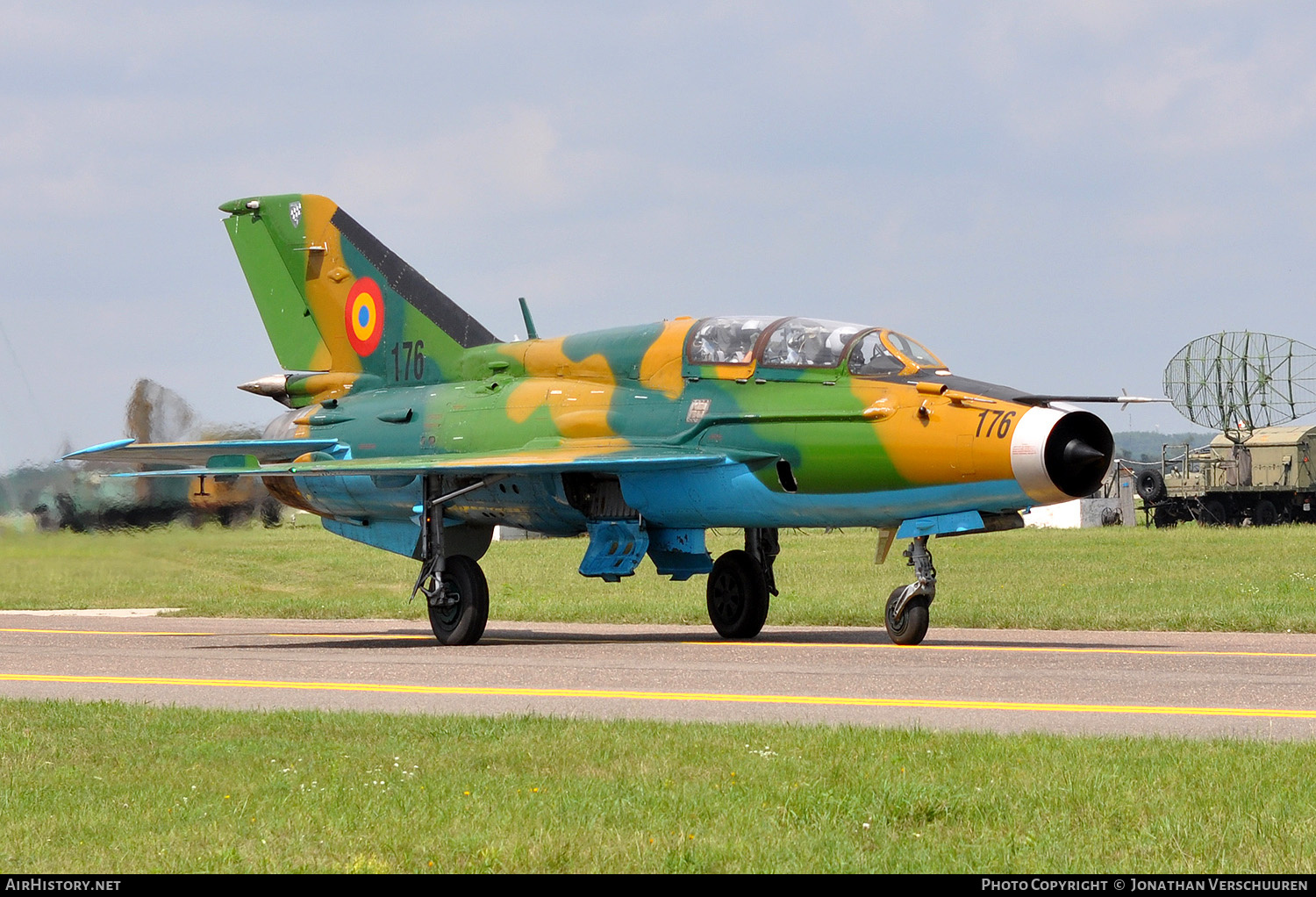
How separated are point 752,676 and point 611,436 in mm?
5288

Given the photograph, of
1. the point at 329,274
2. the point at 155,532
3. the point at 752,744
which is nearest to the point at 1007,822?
the point at 752,744

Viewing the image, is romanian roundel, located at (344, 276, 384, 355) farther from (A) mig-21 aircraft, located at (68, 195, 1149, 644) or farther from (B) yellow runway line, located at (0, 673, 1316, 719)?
(B) yellow runway line, located at (0, 673, 1316, 719)

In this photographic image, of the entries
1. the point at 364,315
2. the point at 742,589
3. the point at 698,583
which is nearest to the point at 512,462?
the point at 742,589

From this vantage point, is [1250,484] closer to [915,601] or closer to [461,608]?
[915,601]

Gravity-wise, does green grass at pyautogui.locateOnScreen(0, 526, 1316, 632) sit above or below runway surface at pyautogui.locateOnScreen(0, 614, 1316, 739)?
below

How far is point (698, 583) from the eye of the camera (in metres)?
32.0

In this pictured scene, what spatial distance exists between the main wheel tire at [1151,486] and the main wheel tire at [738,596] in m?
45.7

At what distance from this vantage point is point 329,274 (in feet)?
73.6

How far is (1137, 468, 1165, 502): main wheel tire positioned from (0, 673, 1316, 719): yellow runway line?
170 feet

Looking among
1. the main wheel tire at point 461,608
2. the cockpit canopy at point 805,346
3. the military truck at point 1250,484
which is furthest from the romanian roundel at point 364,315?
the military truck at point 1250,484

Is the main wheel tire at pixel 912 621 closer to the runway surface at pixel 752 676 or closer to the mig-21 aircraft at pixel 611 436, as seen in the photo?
the mig-21 aircraft at pixel 611 436

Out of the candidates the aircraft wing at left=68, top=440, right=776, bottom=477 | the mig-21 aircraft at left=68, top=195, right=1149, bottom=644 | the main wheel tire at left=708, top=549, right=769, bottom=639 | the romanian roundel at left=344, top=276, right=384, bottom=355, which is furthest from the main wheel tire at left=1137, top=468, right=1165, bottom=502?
the aircraft wing at left=68, top=440, right=776, bottom=477

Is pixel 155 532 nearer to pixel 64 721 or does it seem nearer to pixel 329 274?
pixel 329 274

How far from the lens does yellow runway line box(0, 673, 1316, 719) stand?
10742mm
